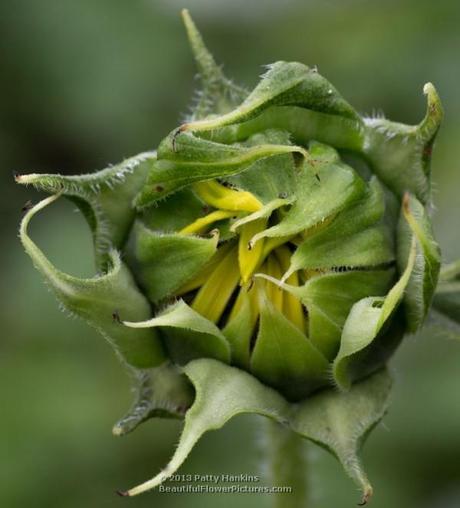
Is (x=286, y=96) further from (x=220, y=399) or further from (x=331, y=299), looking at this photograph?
(x=220, y=399)

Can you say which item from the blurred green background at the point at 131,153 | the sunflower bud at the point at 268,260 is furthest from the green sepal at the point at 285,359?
the blurred green background at the point at 131,153

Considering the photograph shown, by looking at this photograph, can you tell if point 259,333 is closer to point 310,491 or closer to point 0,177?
point 310,491

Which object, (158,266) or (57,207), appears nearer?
(158,266)

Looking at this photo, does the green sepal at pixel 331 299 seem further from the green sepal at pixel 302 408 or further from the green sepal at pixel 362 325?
the green sepal at pixel 302 408

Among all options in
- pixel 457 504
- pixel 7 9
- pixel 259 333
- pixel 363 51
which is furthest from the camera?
pixel 7 9

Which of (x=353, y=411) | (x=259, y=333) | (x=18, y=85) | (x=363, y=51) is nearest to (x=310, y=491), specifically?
(x=353, y=411)

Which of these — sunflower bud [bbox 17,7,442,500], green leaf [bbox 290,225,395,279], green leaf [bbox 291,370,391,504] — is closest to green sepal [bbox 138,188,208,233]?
sunflower bud [bbox 17,7,442,500]

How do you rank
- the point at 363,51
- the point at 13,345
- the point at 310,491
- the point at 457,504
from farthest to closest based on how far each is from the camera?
the point at 363,51 → the point at 13,345 → the point at 457,504 → the point at 310,491

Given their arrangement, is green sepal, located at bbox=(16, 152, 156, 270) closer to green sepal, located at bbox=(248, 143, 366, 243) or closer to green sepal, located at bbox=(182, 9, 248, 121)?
green sepal, located at bbox=(182, 9, 248, 121)
